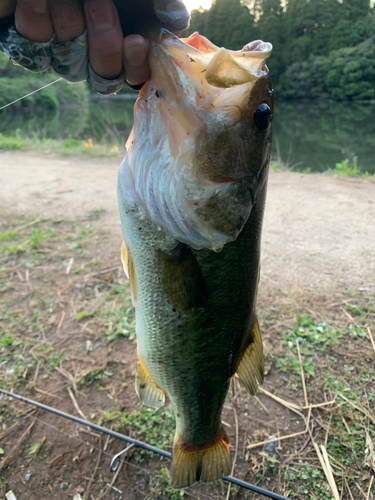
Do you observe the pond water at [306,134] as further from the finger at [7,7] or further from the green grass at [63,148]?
the finger at [7,7]

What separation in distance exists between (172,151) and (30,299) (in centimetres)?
289

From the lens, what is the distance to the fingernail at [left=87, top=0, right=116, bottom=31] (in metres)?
0.92

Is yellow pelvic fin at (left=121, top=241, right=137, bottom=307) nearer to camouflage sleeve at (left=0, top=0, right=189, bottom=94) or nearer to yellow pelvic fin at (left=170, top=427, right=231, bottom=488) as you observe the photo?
camouflage sleeve at (left=0, top=0, right=189, bottom=94)

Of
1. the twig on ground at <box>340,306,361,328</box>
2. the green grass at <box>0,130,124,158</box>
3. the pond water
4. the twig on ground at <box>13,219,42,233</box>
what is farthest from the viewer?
the pond water

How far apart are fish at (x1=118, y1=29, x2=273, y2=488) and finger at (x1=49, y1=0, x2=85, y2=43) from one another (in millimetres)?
204

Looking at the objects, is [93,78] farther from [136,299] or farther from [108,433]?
[108,433]

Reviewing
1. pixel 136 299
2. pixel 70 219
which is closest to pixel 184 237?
pixel 136 299

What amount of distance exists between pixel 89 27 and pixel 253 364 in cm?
139

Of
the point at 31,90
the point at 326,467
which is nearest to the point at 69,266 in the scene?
the point at 326,467

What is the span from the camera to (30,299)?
135 inches

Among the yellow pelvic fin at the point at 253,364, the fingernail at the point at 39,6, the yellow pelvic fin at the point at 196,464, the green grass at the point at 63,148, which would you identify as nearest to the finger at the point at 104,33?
the fingernail at the point at 39,6

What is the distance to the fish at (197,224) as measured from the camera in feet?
3.40

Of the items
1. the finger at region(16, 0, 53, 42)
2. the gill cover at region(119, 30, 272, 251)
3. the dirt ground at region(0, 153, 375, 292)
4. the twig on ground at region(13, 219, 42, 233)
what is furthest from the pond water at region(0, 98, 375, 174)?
the finger at region(16, 0, 53, 42)

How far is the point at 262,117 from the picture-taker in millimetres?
1077
